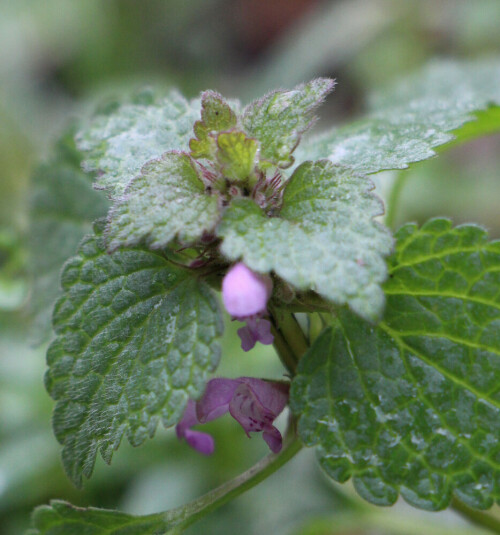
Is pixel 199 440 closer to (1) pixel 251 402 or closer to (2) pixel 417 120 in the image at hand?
(1) pixel 251 402

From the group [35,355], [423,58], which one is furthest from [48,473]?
[423,58]

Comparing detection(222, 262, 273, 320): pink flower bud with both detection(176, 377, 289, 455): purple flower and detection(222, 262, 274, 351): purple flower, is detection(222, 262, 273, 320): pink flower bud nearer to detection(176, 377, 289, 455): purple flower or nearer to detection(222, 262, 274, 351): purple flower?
detection(222, 262, 274, 351): purple flower

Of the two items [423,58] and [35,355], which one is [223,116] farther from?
[423,58]

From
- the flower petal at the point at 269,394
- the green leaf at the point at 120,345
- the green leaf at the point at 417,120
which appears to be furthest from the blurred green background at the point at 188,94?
the flower petal at the point at 269,394

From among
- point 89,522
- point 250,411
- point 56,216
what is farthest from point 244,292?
point 56,216

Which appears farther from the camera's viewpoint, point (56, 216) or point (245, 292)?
point (56, 216)

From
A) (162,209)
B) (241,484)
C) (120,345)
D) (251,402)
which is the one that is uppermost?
(162,209)
